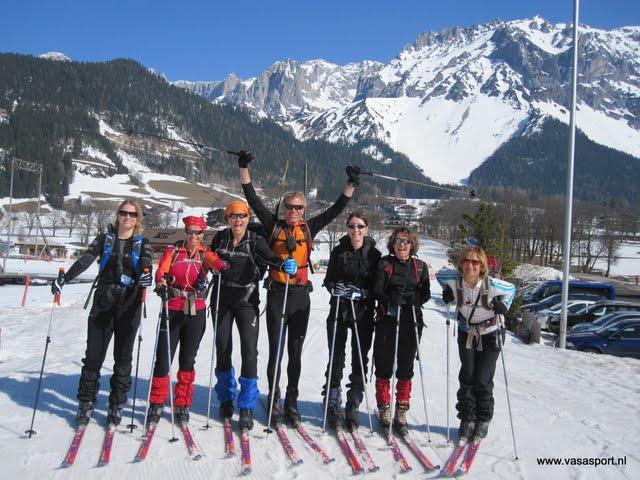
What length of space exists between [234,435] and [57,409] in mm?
2194

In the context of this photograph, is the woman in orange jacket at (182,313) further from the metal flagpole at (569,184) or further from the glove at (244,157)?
the metal flagpole at (569,184)

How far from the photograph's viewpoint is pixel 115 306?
520cm

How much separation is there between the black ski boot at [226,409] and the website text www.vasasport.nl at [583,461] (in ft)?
10.3

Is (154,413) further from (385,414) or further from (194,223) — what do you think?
(385,414)

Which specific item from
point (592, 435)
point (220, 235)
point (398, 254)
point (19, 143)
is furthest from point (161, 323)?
point (19, 143)

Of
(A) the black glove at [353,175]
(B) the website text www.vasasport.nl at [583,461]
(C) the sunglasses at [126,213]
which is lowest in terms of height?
(B) the website text www.vasasport.nl at [583,461]

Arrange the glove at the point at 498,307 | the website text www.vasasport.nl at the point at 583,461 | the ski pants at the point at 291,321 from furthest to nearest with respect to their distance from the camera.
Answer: the ski pants at the point at 291,321
the glove at the point at 498,307
the website text www.vasasport.nl at the point at 583,461

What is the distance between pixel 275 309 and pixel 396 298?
4.19 ft

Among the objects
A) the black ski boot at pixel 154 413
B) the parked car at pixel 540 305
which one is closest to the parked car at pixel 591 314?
the parked car at pixel 540 305

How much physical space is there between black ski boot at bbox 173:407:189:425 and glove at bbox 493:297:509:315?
3.40 m

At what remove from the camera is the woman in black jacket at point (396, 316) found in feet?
17.2

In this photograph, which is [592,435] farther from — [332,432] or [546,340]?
[546,340]

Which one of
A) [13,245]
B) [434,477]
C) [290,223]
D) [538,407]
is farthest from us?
[13,245]

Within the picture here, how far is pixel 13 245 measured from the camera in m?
69.8
